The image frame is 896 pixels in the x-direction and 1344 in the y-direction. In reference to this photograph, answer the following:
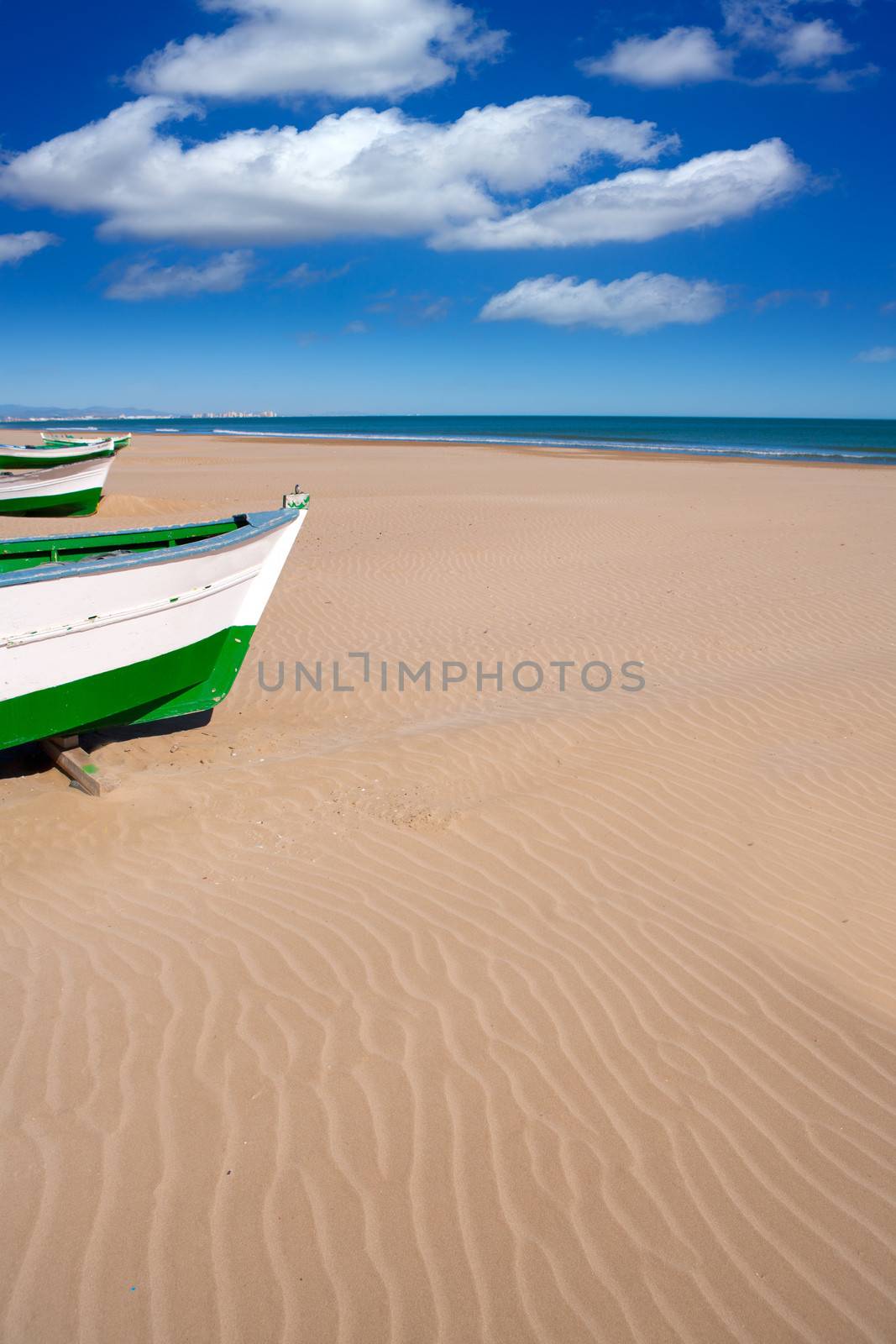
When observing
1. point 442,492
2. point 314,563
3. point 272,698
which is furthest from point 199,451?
point 272,698

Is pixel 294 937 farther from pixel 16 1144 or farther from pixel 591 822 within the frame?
pixel 591 822

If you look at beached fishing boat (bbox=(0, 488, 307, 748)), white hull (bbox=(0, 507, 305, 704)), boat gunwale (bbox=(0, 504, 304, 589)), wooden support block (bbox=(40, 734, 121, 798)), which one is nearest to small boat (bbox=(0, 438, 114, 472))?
boat gunwale (bbox=(0, 504, 304, 589))

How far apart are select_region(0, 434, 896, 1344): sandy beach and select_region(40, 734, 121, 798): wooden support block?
14cm

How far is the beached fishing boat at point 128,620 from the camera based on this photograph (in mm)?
5270

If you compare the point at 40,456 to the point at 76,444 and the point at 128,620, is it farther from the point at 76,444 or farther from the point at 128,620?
the point at 128,620

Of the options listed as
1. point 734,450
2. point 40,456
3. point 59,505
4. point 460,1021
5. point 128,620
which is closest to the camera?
point 460,1021

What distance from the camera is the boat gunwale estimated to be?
5.14m

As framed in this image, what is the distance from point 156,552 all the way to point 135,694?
109 centimetres

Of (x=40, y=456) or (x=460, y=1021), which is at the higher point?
(x=40, y=456)

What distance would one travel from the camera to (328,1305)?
8.12 feet

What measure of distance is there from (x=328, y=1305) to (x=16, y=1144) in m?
1.32

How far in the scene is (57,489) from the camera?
18484 millimetres

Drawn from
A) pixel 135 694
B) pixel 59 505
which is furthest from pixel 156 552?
pixel 59 505

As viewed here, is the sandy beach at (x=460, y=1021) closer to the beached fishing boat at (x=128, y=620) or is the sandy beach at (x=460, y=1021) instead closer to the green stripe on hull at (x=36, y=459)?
the beached fishing boat at (x=128, y=620)
